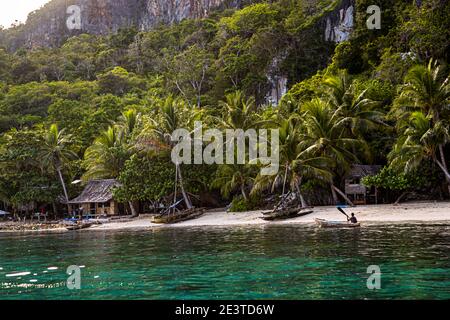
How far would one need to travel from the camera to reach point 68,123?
175 ft

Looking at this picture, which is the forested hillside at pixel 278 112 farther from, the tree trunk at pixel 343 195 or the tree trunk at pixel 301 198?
the tree trunk at pixel 343 195

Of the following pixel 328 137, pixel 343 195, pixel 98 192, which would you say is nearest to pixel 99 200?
pixel 98 192

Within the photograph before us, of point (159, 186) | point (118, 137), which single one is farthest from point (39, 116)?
point (159, 186)

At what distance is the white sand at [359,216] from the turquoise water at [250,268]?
399cm

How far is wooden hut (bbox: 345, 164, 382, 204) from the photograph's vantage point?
104 feet

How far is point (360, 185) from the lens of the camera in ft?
104

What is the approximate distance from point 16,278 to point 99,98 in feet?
172

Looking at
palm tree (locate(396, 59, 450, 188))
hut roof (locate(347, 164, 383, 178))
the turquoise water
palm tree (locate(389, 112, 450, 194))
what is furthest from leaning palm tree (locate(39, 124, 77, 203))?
palm tree (locate(396, 59, 450, 188))

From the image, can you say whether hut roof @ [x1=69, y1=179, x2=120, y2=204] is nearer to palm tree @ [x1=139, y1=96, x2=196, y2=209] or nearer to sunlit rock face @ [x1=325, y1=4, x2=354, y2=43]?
palm tree @ [x1=139, y1=96, x2=196, y2=209]

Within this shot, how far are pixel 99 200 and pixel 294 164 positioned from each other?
1807cm

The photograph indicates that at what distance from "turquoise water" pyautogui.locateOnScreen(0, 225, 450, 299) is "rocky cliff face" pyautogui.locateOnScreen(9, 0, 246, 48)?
9029 centimetres

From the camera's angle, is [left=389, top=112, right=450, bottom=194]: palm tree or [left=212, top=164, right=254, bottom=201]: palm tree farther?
[left=212, top=164, right=254, bottom=201]: palm tree

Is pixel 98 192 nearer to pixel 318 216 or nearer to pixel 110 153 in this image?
pixel 110 153
